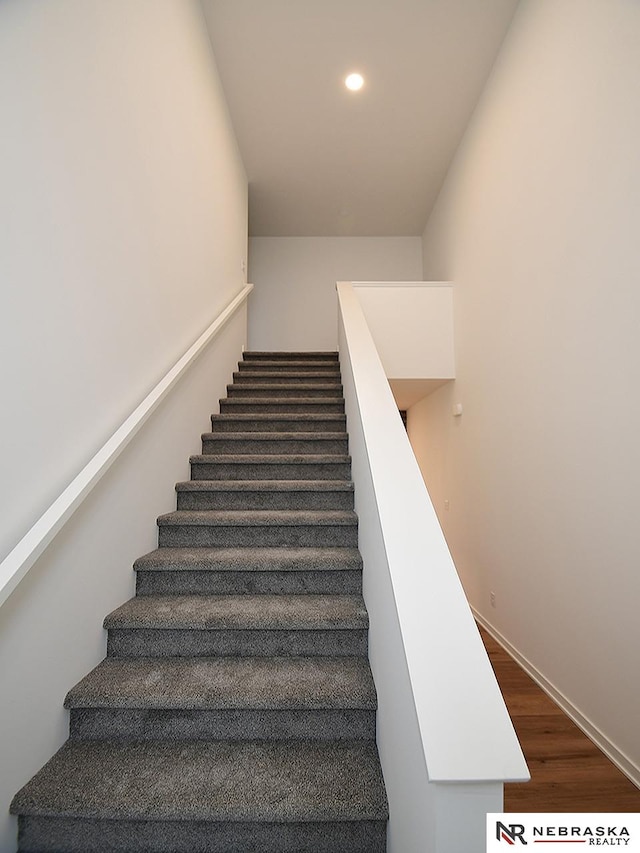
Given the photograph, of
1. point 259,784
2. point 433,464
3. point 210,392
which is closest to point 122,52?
point 210,392

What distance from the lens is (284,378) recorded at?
14.3ft

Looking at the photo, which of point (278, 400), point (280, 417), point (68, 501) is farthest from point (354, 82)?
point (68, 501)

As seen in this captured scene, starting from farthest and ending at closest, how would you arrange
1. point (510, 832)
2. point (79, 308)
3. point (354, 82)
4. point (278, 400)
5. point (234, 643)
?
point (354, 82) → point (278, 400) → point (234, 643) → point (79, 308) → point (510, 832)

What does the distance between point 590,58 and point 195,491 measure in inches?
115

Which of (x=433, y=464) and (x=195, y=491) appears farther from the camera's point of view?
(x=433, y=464)

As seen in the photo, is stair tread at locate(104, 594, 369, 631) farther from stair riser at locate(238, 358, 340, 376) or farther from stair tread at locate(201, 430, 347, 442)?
stair riser at locate(238, 358, 340, 376)

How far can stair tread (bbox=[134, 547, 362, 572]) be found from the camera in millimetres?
2088

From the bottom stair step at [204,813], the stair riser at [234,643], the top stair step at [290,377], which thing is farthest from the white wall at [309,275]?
the bottom stair step at [204,813]

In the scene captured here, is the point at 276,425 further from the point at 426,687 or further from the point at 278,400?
the point at 426,687

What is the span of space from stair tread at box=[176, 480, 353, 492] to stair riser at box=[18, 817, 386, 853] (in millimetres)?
1500

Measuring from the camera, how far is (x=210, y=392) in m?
3.56

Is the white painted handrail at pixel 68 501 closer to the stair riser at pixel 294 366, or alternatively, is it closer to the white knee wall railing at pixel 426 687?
the white knee wall railing at pixel 426 687

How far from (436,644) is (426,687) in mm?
100

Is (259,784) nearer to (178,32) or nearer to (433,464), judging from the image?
(178,32)
